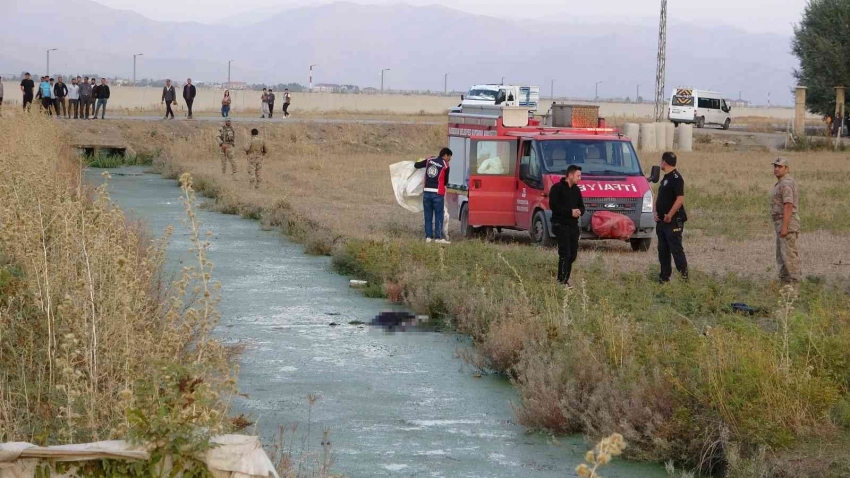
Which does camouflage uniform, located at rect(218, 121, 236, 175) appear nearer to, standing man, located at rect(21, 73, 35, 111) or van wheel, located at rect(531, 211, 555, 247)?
standing man, located at rect(21, 73, 35, 111)

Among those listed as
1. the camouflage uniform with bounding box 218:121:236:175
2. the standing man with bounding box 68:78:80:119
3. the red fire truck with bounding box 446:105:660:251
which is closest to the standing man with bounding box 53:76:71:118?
the standing man with bounding box 68:78:80:119

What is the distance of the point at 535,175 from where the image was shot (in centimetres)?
1900

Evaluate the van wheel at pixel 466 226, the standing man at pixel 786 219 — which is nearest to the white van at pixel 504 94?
the van wheel at pixel 466 226

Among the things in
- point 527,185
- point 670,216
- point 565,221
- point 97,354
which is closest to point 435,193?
point 527,185

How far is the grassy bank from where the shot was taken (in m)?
8.36

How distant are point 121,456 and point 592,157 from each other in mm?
14947

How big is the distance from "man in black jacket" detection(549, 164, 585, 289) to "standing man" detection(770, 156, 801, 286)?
239 centimetres

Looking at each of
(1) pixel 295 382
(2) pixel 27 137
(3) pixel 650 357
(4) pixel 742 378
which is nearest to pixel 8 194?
(1) pixel 295 382

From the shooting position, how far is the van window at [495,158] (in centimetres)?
1952

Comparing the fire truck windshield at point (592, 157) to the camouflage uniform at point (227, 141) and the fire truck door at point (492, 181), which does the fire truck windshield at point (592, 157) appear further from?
the camouflage uniform at point (227, 141)

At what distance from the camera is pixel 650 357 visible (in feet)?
31.4

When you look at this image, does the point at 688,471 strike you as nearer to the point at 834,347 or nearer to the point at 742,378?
the point at 742,378

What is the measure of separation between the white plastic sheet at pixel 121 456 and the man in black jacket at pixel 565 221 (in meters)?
9.23

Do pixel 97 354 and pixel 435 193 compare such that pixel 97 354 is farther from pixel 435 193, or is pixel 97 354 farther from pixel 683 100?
pixel 683 100
